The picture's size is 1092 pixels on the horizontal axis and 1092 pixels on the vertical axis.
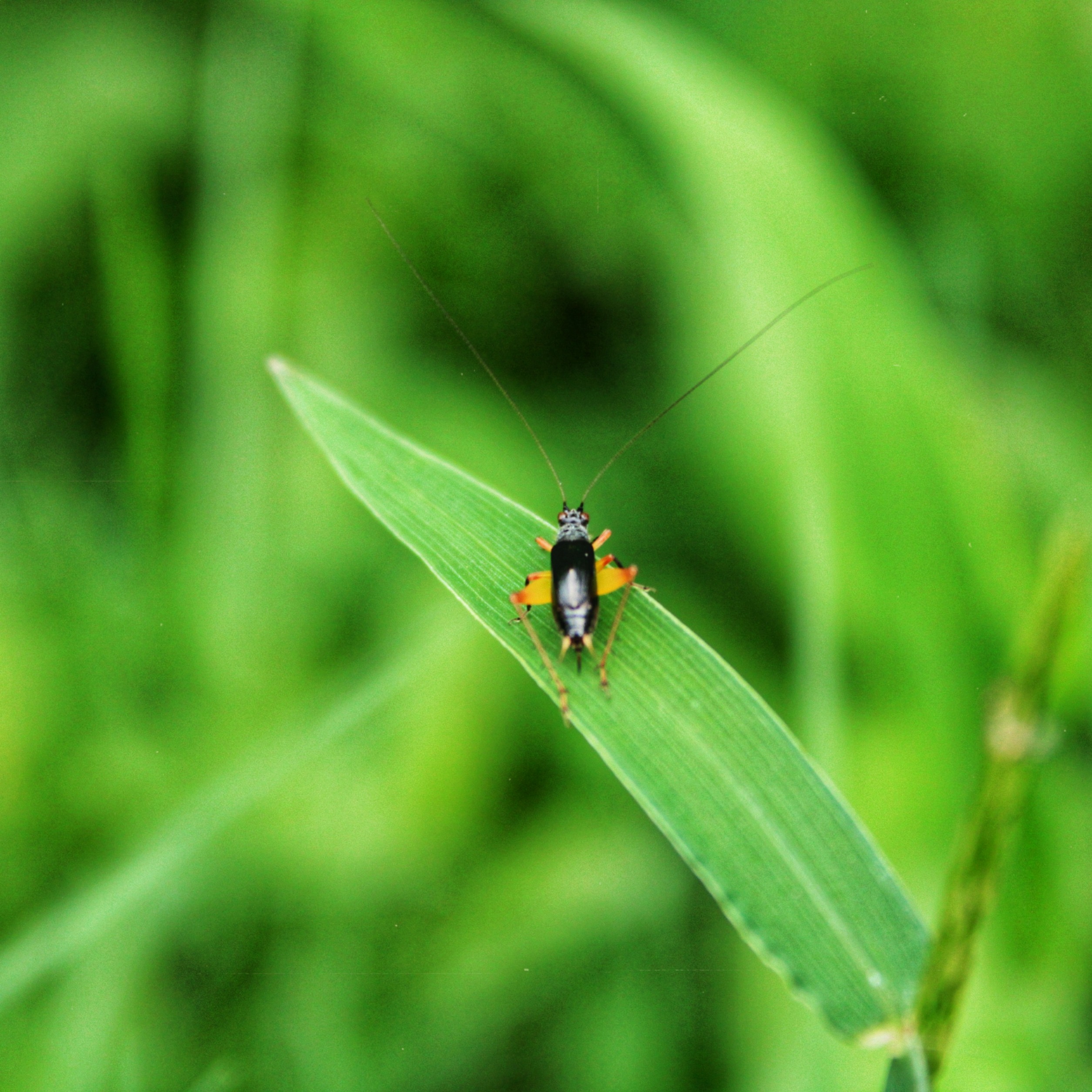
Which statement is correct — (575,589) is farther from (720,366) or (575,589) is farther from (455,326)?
(455,326)

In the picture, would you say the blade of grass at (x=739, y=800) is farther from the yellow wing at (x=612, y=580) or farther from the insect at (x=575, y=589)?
the yellow wing at (x=612, y=580)

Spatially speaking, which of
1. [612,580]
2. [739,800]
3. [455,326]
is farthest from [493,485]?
[739,800]

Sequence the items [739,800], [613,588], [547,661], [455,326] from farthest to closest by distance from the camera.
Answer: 1. [455,326]
2. [613,588]
3. [547,661]
4. [739,800]

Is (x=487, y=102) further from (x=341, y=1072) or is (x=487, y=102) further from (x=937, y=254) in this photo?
(x=341, y=1072)

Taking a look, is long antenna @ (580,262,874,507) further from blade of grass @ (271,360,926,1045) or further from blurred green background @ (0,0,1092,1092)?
blade of grass @ (271,360,926,1045)

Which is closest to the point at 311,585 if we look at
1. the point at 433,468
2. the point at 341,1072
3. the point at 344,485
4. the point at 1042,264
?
the point at 344,485

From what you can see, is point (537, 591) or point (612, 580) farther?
point (612, 580)

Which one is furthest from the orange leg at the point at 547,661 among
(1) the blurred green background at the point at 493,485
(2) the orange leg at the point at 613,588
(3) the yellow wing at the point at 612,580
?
(1) the blurred green background at the point at 493,485

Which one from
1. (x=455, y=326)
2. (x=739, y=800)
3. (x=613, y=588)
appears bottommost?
(x=739, y=800)
